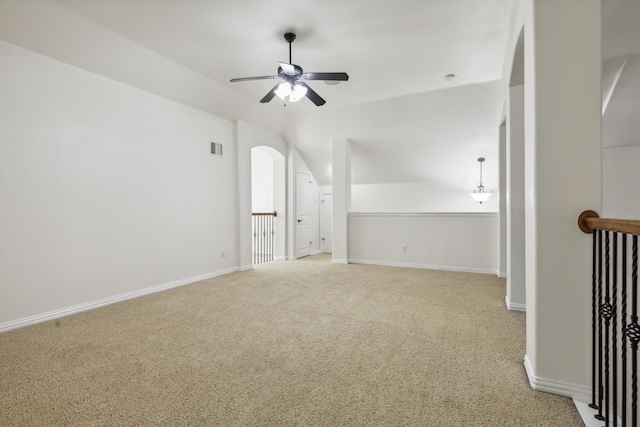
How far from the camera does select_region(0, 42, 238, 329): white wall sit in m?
2.95

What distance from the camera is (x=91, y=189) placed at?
3.51 metres

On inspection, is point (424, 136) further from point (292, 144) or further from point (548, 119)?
point (548, 119)

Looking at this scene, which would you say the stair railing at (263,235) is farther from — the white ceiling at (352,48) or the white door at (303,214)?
the white ceiling at (352,48)

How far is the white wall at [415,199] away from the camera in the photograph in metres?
7.53

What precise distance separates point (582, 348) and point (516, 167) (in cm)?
204

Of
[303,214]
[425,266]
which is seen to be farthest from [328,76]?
[303,214]

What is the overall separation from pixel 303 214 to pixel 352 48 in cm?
420

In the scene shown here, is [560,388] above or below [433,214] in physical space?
below

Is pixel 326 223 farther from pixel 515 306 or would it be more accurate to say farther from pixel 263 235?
pixel 515 306

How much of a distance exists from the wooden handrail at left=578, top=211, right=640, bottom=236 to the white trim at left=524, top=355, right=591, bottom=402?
88cm

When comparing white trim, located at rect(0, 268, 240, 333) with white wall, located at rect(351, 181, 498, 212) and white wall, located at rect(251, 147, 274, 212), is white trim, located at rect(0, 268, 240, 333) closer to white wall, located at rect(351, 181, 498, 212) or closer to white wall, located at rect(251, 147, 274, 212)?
white wall, located at rect(251, 147, 274, 212)

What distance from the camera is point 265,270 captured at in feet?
18.5

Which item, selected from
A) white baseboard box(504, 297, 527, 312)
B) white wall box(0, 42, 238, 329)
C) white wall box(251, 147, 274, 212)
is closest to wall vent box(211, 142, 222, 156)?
white wall box(0, 42, 238, 329)

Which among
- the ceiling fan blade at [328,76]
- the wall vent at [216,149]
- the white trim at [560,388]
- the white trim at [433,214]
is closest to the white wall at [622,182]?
the white trim at [433,214]
